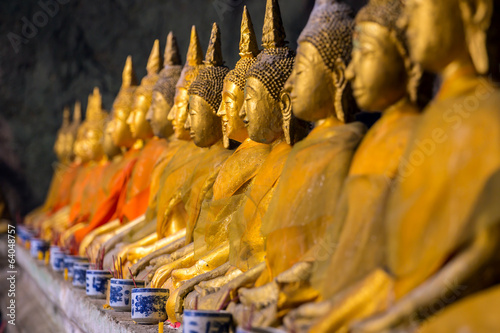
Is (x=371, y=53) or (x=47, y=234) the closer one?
(x=371, y=53)

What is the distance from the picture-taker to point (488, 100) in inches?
80.0

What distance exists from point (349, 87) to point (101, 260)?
9.58ft

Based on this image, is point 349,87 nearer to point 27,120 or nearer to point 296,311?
point 296,311

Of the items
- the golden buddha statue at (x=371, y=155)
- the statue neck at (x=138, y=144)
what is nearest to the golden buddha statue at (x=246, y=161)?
the golden buddha statue at (x=371, y=155)

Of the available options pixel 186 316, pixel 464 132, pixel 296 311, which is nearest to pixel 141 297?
pixel 186 316

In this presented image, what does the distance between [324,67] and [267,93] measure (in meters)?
0.73

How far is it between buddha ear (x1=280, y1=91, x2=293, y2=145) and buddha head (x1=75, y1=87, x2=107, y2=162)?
5435 millimetres

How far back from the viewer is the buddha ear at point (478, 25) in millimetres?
2176

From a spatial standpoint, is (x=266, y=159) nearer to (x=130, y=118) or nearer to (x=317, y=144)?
(x=317, y=144)

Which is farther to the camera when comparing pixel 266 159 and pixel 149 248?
pixel 149 248

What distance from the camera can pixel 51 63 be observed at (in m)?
13.4

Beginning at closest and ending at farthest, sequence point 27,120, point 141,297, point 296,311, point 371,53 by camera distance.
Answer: point 296,311
point 371,53
point 141,297
point 27,120

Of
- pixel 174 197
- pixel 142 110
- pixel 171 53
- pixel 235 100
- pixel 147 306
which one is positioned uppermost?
pixel 171 53

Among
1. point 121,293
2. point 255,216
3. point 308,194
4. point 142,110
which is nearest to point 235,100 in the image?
point 255,216
